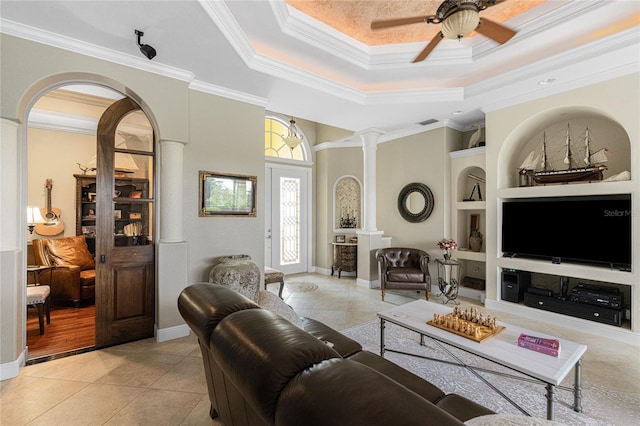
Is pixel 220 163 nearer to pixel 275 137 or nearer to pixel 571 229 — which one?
Answer: pixel 275 137

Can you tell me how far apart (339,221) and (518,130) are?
399 cm

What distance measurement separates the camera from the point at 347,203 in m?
7.05

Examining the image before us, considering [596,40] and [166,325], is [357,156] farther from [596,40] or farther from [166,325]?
[166,325]

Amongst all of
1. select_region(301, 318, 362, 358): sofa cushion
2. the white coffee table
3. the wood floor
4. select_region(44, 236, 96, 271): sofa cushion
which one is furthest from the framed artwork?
select_region(44, 236, 96, 271): sofa cushion

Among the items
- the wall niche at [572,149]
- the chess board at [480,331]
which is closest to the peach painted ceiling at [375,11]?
the wall niche at [572,149]

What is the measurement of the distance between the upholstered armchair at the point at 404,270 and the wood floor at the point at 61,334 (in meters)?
3.91

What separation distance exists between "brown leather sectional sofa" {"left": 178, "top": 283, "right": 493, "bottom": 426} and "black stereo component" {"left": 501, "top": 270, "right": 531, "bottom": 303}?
3351 mm

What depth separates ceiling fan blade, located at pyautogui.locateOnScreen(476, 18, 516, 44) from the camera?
87.4 inches

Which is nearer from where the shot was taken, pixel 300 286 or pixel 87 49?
pixel 87 49

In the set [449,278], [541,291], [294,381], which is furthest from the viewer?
[449,278]

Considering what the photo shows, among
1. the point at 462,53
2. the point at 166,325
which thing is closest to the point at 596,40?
the point at 462,53

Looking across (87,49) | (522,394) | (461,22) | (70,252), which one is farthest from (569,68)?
(70,252)

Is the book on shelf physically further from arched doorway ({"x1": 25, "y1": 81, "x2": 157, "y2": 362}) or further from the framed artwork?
arched doorway ({"x1": 25, "y1": 81, "x2": 157, "y2": 362})

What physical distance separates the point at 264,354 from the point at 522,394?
242 cm
